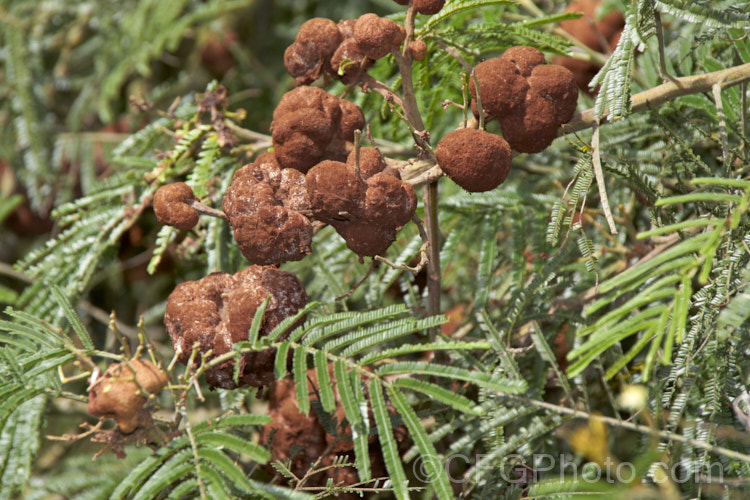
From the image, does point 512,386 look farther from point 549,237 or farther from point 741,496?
point 741,496

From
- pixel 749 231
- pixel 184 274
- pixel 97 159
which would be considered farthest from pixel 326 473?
pixel 97 159

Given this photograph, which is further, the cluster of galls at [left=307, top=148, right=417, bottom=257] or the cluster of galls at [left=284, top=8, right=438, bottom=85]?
the cluster of galls at [left=284, top=8, right=438, bottom=85]

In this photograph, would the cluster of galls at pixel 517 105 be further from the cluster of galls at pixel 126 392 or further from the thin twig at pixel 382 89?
the cluster of galls at pixel 126 392

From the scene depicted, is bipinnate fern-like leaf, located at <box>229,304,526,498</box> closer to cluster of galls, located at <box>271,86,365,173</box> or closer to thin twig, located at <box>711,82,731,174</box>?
cluster of galls, located at <box>271,86,365,173</box>

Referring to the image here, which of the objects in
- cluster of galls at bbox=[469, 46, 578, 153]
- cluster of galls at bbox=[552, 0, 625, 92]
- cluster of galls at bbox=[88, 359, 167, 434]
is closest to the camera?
cluster of galls at bbox=[88, 359, 167, 434]

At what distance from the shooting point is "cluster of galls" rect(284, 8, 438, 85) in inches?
40.7

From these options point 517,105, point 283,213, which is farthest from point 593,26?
point 283,213

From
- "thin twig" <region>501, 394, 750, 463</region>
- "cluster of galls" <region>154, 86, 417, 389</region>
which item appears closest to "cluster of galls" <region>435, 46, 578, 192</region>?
"cluster of galls" <region>154, 86, 417, 389</region>

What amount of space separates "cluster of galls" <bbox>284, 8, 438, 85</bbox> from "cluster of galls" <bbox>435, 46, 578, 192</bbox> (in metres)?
0.12

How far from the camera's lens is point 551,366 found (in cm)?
122

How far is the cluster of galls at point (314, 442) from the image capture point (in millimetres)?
1139

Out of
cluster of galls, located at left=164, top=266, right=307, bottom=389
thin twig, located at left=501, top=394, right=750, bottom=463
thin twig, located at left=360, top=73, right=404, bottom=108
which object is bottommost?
thin twig, located at left=501, top=394, right=750, bottom=463

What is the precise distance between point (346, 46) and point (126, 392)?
60cm

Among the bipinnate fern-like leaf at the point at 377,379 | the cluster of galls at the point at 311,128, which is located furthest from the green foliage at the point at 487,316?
the cluster of galls at the point at 311,128
